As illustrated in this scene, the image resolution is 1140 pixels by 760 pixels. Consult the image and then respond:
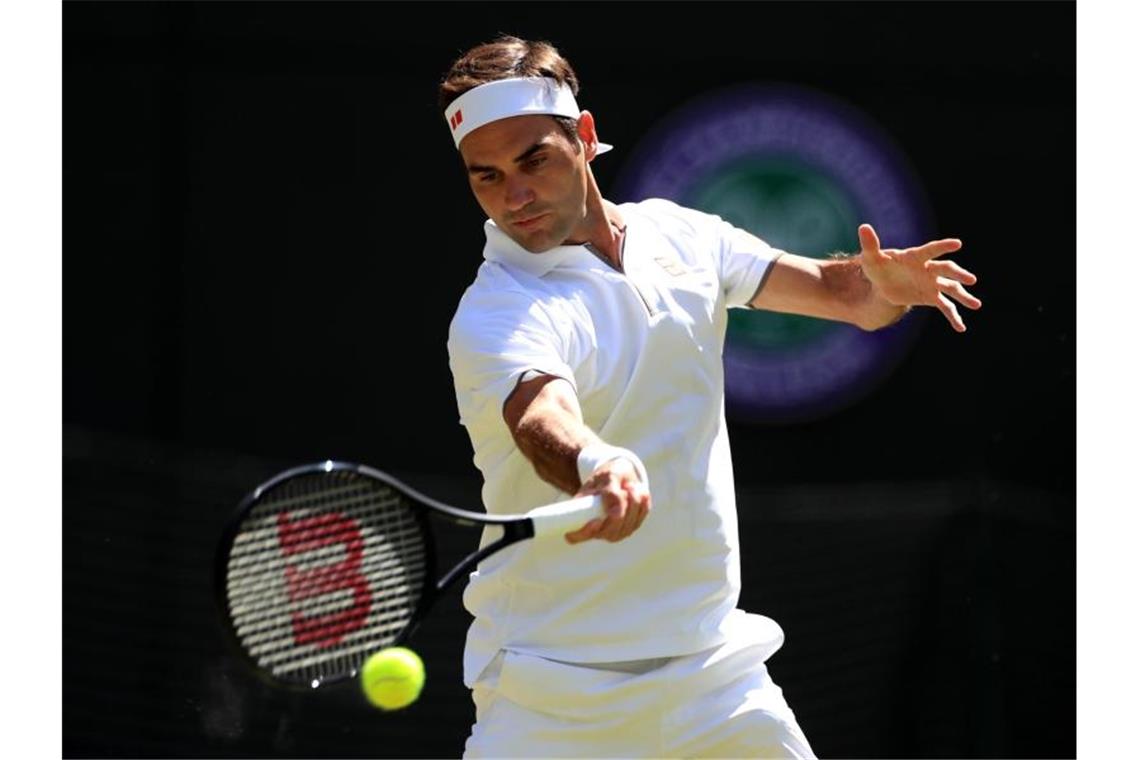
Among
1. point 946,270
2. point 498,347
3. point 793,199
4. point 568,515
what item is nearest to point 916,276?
point 946,270

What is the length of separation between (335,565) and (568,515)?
35 cm

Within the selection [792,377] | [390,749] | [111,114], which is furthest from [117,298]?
[792,377]

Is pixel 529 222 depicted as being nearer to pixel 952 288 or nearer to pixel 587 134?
pixel 587 134

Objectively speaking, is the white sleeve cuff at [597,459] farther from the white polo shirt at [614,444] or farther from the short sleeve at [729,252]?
the short sleeve at [729,252]

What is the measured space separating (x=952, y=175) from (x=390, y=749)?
5.99 ft

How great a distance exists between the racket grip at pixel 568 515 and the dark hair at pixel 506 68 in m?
0.76

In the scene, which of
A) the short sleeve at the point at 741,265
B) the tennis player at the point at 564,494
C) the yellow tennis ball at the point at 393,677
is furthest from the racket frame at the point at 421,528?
the short sleeve at the point at 741,265

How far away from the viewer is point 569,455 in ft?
8.20

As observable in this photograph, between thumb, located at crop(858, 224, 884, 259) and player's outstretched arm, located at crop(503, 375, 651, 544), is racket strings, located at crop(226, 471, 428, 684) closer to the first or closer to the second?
player's outstretched arm, located at crop(503, 375, 651, 544)

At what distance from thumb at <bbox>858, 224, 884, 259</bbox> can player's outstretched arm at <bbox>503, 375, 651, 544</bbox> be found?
0.64 meters

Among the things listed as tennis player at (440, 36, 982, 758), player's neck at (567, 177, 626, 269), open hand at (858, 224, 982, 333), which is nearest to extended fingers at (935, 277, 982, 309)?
open hand at (858, 224, 982, 333)

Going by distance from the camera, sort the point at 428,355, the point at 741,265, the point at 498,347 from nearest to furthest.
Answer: the point at 498,347 < the point at 741,265 < the point at 428,355

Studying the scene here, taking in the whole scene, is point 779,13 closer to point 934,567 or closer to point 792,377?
point 792,377

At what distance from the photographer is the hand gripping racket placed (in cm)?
243
